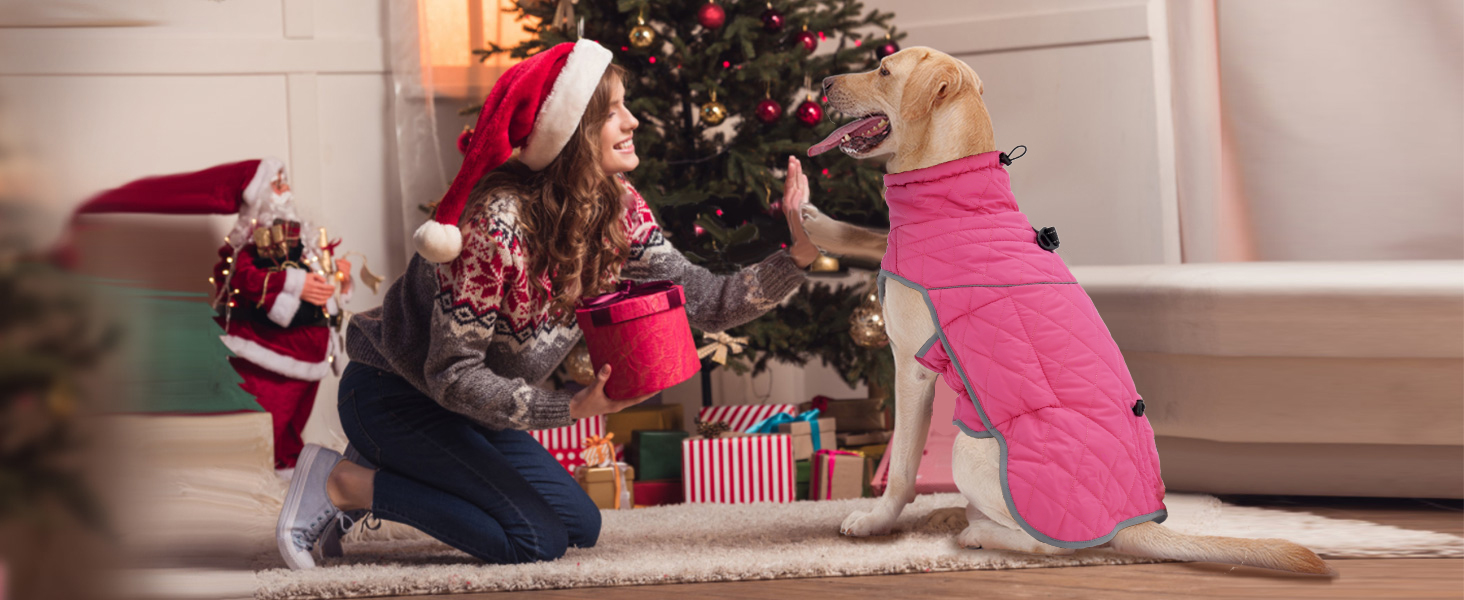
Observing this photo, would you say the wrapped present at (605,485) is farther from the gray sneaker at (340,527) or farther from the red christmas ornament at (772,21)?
the red christmas ornament at (772,21)

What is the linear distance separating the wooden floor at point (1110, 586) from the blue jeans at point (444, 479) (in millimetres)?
220

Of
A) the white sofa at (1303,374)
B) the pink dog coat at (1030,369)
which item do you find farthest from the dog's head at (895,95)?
Result: the white sofa at (1303,374)

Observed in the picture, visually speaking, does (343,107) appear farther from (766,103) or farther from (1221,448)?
(1221,448)

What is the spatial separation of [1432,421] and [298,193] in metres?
3.03

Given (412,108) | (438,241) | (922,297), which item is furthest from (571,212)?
(412,108)

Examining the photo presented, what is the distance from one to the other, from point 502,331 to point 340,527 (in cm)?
47

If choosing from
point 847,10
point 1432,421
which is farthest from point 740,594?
point 847,10

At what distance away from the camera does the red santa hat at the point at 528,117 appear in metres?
1.65

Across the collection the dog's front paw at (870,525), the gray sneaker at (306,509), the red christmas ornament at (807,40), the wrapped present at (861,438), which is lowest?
the dog's front paw at (870,525)

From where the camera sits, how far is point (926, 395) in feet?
5.73

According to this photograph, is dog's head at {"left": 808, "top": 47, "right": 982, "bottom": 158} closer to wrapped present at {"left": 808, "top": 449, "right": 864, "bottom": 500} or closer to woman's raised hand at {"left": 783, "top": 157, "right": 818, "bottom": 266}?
woman's raised hand at {"left": 783, "top": 157, "right": 818, "bottom": 266}

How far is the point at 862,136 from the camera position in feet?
5.68

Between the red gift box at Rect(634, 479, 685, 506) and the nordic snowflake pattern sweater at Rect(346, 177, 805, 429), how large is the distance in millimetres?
753

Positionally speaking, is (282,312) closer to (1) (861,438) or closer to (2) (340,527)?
(2) (340,527)
